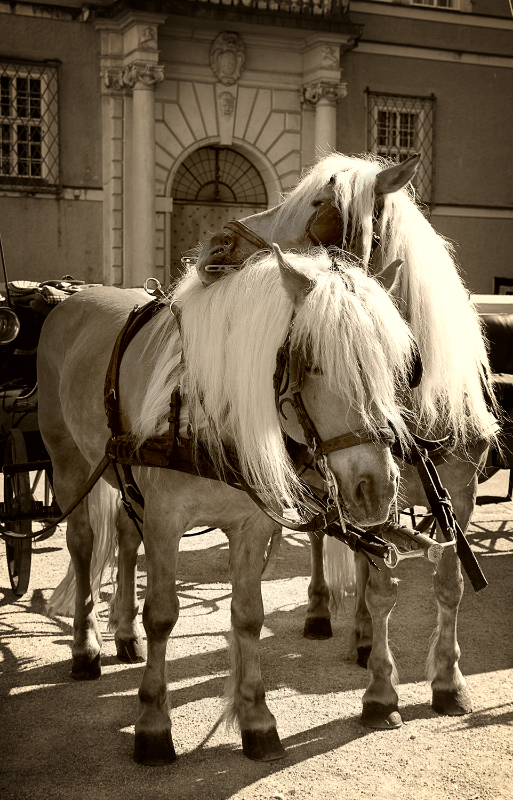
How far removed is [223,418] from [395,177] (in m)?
1.14

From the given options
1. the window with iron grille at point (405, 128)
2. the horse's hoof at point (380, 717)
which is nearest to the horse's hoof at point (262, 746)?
the horse's hoof at point (380, 717)

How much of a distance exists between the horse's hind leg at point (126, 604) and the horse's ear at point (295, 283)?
211 centimetres

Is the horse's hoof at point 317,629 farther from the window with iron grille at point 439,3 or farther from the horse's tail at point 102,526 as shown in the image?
the window with iron grille at point 439,3

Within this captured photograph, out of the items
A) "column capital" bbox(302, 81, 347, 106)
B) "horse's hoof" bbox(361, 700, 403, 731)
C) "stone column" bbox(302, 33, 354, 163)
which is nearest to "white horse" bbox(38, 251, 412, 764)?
"horse's hoof" bbox(361, 700, 403, 731)

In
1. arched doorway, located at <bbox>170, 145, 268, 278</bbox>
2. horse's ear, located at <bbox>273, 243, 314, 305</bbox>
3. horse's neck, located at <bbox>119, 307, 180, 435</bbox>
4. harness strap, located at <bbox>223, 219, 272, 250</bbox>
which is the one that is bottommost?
horse's neck, located at <bbox>119, 307, 180, 435</bbox>

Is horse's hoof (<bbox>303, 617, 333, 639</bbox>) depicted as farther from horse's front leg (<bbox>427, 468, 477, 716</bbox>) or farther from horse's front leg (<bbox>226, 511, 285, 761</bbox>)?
horse's front leg (<bbox>226, 511, 285, 761</bbox>)

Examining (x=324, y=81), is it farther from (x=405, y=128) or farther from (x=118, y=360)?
(x=118, y=360)

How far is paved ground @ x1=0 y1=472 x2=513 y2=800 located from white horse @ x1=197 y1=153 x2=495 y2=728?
0.22 m

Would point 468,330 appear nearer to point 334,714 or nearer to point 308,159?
point 334,714

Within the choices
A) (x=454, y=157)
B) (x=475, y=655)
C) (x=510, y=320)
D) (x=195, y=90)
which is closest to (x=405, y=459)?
(x=475, y=655)

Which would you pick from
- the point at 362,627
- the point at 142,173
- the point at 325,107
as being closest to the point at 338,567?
the point at 362,627

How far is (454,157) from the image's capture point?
15.8m

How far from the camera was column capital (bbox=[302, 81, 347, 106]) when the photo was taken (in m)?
13.9

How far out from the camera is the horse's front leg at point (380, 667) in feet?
10.9
